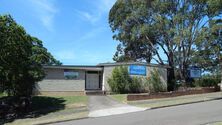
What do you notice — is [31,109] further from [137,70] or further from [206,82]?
[206,82]

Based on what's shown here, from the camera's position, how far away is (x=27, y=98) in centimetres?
2820

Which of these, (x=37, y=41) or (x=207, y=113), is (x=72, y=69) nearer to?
(x=37, y=41)

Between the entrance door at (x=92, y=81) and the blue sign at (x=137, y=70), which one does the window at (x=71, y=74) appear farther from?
the blue sign at (x=137, y=70)

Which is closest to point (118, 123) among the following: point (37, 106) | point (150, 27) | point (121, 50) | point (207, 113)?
point (207, 113)

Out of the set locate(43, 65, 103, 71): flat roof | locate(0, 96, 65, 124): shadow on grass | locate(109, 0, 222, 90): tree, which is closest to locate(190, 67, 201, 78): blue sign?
locate(109, 0, 222, 90): tree

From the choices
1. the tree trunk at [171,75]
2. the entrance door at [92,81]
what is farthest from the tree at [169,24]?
the entrance door at [92,81]

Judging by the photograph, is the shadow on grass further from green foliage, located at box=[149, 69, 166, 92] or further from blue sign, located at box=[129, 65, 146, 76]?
green foliage, located at box=[149, 69, 166, 92]

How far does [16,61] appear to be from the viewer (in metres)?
25.4

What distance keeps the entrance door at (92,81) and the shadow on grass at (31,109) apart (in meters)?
8.45

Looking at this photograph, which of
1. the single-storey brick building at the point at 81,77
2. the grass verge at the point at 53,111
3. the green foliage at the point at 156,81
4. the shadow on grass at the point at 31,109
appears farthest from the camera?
the green foliage at the point at 156,81

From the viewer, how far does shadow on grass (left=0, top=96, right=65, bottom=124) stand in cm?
2431

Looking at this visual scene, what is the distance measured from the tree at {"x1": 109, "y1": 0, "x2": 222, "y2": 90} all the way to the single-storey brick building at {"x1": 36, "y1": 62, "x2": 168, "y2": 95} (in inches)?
168

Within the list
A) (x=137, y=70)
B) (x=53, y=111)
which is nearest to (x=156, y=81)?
→ (x=137, y=70)

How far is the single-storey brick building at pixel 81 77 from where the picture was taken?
35812 mm
